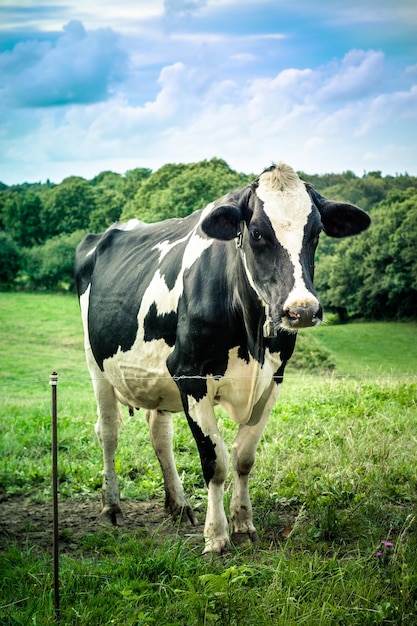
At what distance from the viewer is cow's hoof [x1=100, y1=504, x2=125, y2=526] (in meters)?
5.42

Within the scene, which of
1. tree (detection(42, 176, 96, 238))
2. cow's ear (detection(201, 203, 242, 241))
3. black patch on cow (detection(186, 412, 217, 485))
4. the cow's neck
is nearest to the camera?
cow's ear (detection(201, 203, 242, 241))

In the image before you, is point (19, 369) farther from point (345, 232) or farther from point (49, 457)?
point (345, 232)

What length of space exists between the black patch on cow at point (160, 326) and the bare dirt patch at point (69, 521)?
1.23m

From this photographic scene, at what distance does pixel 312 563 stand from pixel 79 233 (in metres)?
36.3

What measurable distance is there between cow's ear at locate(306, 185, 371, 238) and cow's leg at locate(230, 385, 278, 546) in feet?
3.68

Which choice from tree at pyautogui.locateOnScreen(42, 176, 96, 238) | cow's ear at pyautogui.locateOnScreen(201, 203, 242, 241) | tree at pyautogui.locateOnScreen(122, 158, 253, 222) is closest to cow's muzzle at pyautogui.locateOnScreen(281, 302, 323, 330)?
cow's ear at pyautogui.locateOnScreen(201, 203, 242, 241)

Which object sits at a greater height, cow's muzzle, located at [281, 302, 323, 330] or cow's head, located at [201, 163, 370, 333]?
cow's head, located at [201, 163, 370, 333]

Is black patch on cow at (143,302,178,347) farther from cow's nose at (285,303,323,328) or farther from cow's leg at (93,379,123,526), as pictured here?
cow's nose at (285,303,323,328)

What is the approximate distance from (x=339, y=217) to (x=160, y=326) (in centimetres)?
142

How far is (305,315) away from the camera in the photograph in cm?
366

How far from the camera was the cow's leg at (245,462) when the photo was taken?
4770 mm

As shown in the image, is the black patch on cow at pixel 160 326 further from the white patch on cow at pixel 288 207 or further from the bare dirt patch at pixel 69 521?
the bare dirt patch at pixel 69 521

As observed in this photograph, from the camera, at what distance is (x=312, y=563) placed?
4.10 m

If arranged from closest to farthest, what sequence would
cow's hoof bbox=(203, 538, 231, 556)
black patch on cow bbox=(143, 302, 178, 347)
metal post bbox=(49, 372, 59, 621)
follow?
1. metal post bbox=(49, 372, 59, 621)
2. cow's hoof bbox=(203, 538, 231, 556)
3. black patch on cow bbox=(143, 302, 178, 347)
